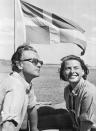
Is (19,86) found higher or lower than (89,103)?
higher

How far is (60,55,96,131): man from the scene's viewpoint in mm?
2857

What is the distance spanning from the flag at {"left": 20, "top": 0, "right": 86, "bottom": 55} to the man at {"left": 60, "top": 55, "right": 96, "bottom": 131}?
1.68m

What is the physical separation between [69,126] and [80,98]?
63 cm

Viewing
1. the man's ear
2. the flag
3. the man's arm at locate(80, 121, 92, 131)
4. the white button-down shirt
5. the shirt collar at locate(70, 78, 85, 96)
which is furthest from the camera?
the flag

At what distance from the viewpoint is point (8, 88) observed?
6.58ft

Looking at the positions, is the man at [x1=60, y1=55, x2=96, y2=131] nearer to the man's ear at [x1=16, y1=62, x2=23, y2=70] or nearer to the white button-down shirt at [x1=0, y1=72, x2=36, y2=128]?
the man's ear at [x1=16, y1=62, x2=23, y2=70]

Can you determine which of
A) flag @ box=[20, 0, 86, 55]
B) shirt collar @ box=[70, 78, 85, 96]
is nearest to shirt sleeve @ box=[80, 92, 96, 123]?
shirt collar @ box=[70, 78, 85, 96]

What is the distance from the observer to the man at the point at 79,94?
286 centimetres

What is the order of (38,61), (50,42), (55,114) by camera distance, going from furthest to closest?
(50,42), (55,114), (38,61)

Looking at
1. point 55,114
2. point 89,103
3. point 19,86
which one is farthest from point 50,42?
point 19,86

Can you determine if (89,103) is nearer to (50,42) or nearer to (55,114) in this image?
(55,114)

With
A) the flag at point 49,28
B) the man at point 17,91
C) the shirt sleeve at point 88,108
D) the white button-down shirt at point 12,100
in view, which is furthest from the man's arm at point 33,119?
the flag at point 49,28

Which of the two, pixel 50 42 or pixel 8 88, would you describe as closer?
pixel 8 88

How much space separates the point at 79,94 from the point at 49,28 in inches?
88.8
